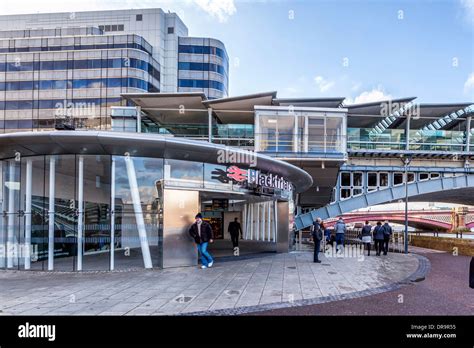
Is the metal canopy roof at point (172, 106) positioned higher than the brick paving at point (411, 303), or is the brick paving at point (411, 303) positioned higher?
the metal canopy roof at point (172, 106)

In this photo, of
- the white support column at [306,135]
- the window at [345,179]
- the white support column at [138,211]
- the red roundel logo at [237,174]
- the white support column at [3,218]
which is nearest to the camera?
the white support column at [138,211]

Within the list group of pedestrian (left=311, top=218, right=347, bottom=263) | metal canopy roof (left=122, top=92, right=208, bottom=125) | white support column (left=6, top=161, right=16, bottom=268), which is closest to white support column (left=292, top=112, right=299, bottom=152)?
group of pedestrian (left=311, top=218, right=347, bottom=263)

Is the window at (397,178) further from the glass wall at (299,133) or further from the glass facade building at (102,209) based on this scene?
the glass facade building at (102,209)

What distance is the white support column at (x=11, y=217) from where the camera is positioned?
40.6 feet

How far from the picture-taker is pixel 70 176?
12.2m

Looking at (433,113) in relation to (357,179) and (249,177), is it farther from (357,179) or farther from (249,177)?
(249,177)

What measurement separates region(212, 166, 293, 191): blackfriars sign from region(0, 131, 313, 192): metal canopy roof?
39.2 inches

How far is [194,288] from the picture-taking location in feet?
29.6

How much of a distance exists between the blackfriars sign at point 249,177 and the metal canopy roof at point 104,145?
1.00 meters

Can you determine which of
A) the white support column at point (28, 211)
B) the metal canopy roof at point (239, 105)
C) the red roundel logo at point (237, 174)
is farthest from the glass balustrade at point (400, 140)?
the white support column at point (28, 211)

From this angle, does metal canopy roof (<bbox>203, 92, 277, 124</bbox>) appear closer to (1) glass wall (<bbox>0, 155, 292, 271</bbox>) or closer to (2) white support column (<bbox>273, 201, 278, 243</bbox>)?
(2) white support column (<bbox>273, 201, 278, 243</bbox>)

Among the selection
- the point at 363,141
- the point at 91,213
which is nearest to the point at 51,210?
the point at 91,213

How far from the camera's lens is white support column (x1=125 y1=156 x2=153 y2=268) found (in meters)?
12.1

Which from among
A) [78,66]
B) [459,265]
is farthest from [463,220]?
[78,66]
